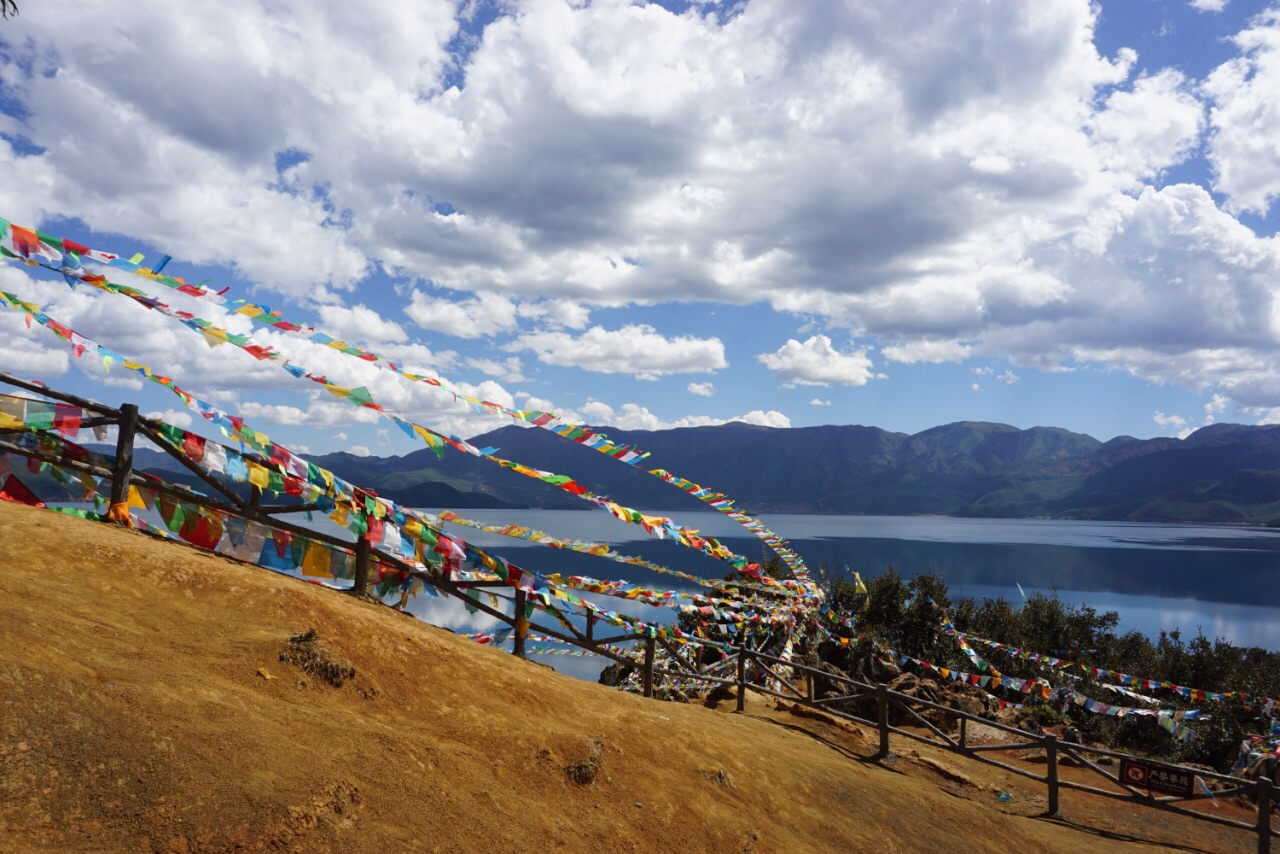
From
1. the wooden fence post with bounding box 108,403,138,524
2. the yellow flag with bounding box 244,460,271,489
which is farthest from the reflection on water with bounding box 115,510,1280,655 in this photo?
the wooden fence post with bounding box 108,403,138,524

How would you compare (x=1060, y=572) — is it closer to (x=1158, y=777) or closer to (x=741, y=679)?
(x=1158, y=777)

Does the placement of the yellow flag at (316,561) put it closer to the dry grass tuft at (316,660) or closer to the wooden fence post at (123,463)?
the wooden fence post at (123,463)

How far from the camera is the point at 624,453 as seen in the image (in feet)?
49.8

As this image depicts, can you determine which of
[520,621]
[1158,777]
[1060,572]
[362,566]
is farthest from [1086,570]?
[362,566]

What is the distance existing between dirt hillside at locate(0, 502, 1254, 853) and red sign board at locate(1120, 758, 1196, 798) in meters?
1.57

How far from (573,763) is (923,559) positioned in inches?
5856

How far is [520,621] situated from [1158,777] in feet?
33.3

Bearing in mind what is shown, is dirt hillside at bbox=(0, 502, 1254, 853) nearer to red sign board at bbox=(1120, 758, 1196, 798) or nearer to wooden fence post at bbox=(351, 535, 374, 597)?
wooden fence post at bbox=(351, 535, 374, 597)

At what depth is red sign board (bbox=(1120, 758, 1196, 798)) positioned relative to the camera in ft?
38.6

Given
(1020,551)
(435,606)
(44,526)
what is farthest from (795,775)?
(1020,551)

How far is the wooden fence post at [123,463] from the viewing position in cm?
938

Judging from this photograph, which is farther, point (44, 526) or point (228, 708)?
point (44, 526)

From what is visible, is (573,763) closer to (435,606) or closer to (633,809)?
(633,809)

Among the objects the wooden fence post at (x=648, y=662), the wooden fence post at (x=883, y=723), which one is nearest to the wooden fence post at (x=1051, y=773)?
the wooden fence post at (x=883, y=723)
